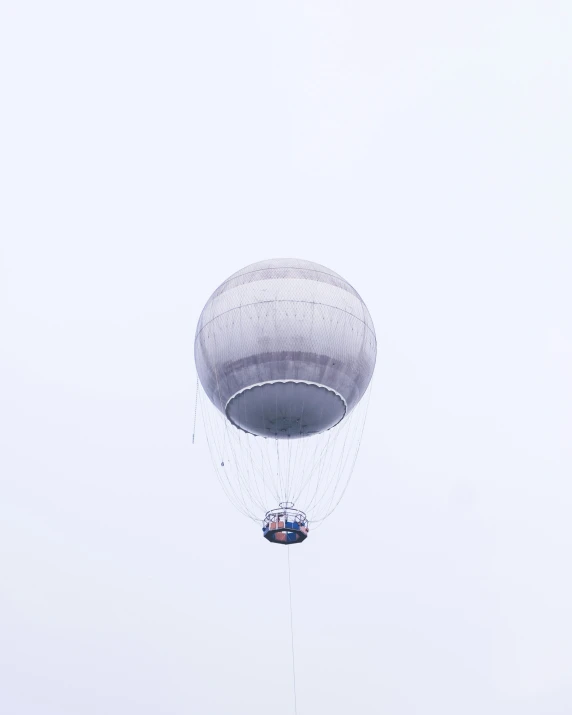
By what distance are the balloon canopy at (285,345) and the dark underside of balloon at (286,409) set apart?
0.04 m

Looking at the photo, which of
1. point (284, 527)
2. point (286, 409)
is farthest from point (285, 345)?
point (284, 527)

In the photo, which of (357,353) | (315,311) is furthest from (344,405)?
(315,311)

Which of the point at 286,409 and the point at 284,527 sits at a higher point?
the point at 286,409

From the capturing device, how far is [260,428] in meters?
36.0

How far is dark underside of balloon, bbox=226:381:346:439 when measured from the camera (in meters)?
33.7

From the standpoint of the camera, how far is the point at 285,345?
32844 millimetres

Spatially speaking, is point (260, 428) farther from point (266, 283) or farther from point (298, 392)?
point (266, 283)

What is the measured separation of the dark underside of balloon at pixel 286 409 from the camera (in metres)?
33.7

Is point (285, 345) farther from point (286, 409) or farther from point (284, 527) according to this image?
point (284, 527)

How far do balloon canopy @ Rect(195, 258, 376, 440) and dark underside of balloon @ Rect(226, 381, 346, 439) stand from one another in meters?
0.04

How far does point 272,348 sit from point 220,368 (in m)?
2.60

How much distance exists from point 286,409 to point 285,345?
2.98 meters

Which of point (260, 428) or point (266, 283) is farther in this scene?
point (260, 428)

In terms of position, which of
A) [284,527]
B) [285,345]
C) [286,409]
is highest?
[285,345]
